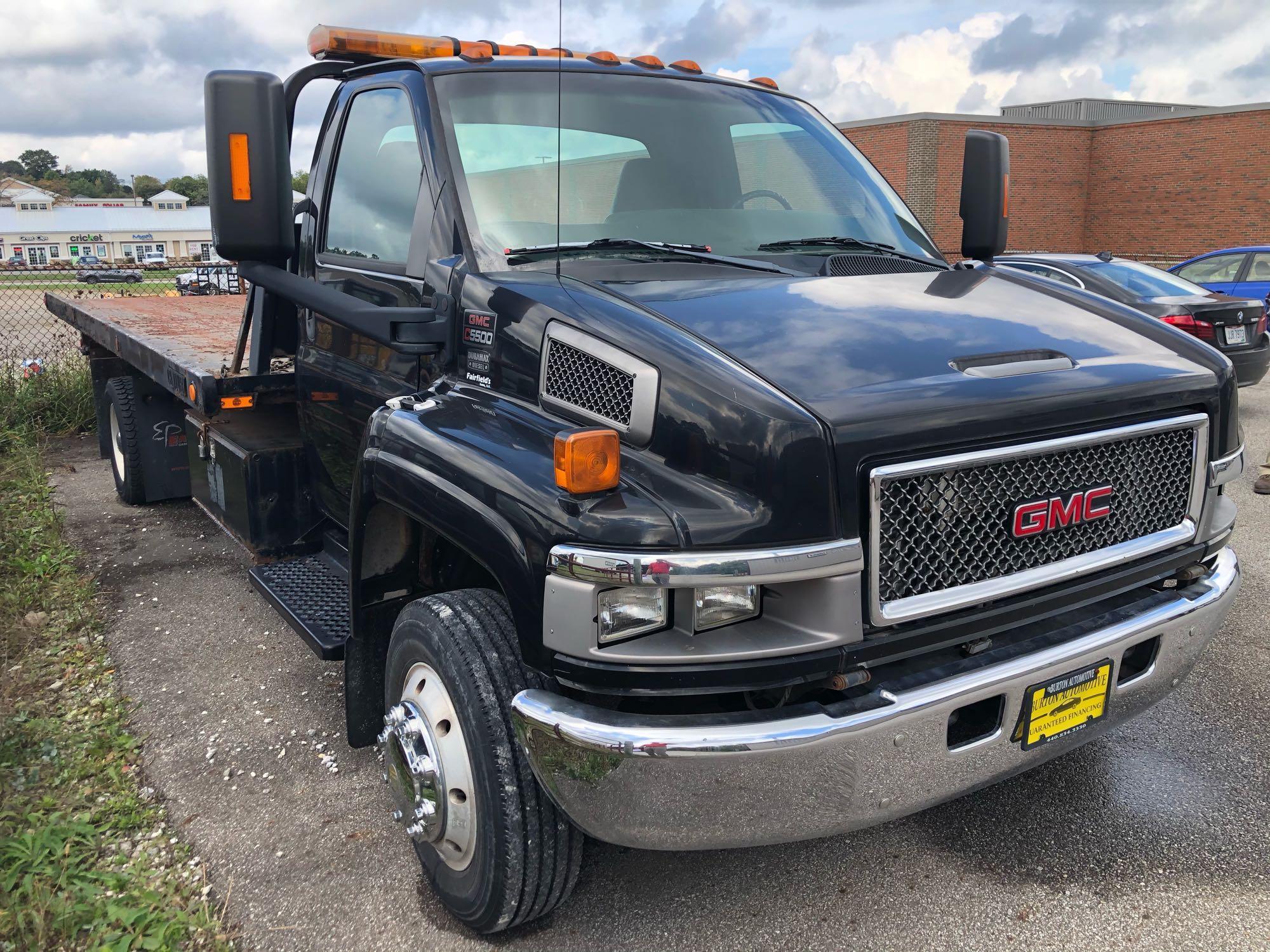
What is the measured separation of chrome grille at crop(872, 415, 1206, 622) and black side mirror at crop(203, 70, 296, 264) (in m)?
1.89

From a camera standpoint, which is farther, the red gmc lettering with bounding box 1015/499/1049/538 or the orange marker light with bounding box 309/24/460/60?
the orange marker light with bounding box 309/24/460/60

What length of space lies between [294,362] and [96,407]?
397 centimetres

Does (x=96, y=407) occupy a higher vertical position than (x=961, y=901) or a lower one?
higher

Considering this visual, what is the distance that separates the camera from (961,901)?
9.13 ft

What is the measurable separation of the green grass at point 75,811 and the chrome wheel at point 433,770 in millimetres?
610

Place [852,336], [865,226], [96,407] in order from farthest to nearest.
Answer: [96,407] < [865,226] < [852,336]

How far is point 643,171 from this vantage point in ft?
11.0

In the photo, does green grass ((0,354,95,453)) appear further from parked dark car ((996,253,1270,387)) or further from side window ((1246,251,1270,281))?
side window ((1246,251,1270,281))

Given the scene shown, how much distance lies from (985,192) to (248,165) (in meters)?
2.62

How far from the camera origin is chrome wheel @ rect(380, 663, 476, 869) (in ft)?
8.28

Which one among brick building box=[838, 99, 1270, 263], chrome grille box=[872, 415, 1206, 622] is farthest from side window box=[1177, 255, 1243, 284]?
Answer: brick building box=[838, 99, 1270, 263]

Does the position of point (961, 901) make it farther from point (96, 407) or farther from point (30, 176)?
point (30, 176)

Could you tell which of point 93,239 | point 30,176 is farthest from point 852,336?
point 30,176

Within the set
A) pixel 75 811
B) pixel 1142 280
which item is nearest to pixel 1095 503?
pixel 75 811
